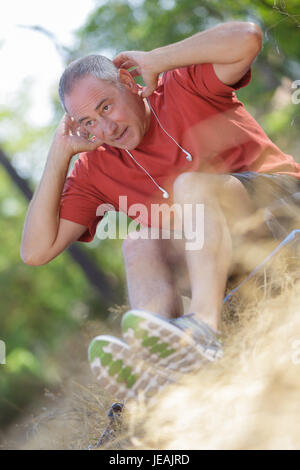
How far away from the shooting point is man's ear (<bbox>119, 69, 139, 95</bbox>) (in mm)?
1936

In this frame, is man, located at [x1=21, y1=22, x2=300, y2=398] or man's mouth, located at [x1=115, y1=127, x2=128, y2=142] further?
man's mouth, located at [x1=115, y1=127, x2=128, y2=142]

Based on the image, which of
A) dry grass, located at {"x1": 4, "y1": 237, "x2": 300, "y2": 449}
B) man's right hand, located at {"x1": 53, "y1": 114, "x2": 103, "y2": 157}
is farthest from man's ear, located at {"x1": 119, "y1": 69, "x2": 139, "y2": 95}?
dry grass, located at {"x1": 4, "y1": 237, "x2": 300, "y2": 449}

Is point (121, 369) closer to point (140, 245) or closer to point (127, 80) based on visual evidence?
point (140, 245)

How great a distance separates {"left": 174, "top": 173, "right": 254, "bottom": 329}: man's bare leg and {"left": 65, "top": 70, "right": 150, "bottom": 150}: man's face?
0.44 meters

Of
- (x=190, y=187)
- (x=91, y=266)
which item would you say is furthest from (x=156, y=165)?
(x=91, y=266)

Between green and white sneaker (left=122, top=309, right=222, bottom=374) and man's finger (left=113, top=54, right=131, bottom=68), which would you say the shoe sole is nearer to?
green and white sneaker (left=122, top=309, right=222, bottom=374)

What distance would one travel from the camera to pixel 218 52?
1749 millimetres

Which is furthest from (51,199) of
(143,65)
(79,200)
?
(143,65)

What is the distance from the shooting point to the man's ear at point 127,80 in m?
1.94

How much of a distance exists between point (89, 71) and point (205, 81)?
1.45ft

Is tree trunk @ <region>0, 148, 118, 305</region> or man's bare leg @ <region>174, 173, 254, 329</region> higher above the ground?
tree trunk @ <region>0, 148, 118, 305</region>

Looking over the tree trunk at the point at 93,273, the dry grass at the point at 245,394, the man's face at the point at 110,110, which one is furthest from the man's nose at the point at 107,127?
the tree trunk at the point at 93,273

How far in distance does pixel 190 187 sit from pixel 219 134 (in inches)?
19.2

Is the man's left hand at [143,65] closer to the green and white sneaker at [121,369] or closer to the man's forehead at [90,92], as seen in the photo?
the man's forehead at [90,92]
